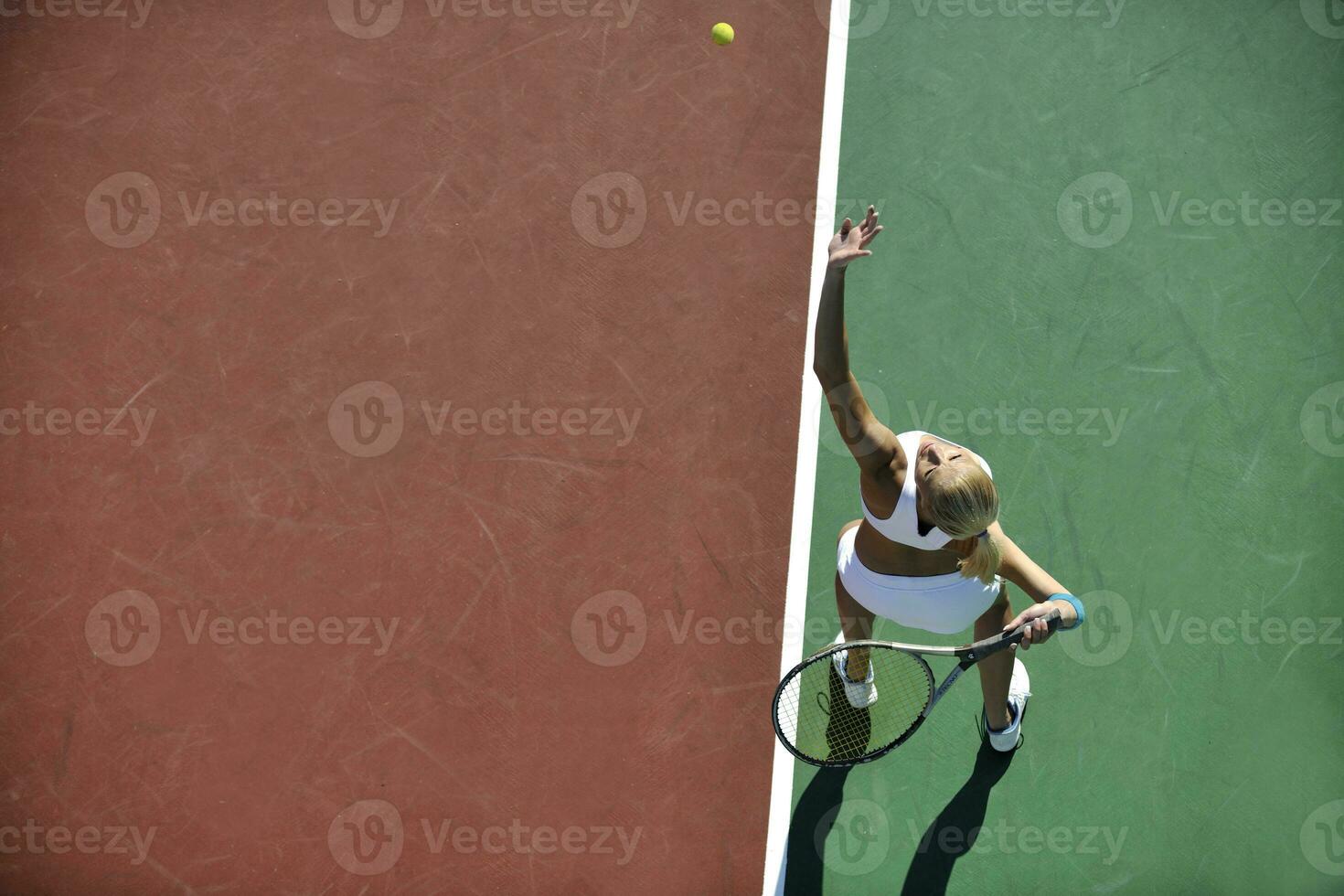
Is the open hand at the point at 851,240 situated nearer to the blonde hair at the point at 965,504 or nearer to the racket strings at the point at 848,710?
the blonde hair at the point at 965,504

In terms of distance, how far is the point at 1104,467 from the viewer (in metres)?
6.14

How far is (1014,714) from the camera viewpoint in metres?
5.65

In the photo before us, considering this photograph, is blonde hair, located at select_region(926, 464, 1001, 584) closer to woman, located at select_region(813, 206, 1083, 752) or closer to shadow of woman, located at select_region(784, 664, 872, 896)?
woman, located at select_region(813, 206, 1083, 752)

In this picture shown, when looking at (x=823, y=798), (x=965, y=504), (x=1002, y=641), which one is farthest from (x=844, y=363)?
(x=823, y=798)

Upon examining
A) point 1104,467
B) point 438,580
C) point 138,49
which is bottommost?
point 438,580

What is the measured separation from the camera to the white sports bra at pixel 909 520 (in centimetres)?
442

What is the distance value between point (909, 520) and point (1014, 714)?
1.83m

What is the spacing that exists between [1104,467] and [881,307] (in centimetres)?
157

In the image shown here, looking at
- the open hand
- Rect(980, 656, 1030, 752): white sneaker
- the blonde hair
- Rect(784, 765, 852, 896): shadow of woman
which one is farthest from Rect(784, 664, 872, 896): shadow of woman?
the open hand

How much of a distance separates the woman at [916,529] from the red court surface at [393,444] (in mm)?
1323

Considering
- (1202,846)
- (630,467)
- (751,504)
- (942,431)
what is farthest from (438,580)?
(1202,846)

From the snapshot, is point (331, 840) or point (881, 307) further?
point (881, 307)

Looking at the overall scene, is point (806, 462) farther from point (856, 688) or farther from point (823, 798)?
point (823, 798)

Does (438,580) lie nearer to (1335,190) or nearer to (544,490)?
(544,490)
